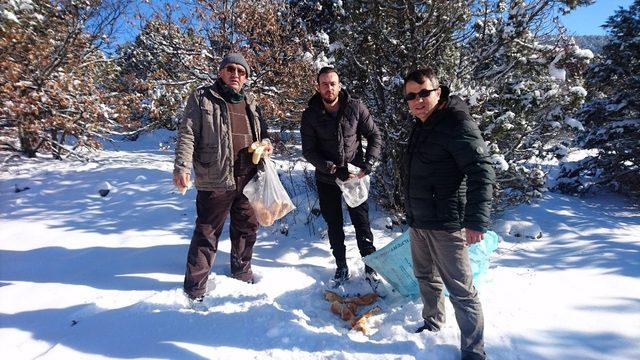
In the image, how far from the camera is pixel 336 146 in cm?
322

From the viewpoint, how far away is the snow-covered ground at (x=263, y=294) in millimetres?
2340

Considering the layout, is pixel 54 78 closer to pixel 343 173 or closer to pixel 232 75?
pixel 232 75

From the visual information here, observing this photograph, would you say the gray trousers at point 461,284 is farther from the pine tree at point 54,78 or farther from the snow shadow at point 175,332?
the pine tree at point 54,78

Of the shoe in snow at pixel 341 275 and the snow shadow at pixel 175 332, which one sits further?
the shoe in snow at pixel 341 275

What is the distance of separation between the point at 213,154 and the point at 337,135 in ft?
3.62

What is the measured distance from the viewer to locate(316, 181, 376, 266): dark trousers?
3373mm

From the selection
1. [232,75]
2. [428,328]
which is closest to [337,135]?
[232,75]

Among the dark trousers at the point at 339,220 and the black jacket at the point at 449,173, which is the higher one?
the black jacket at the point at 449,173

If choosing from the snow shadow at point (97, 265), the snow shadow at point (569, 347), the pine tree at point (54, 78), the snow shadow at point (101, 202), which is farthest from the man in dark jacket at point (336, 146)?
the pine tree at point (54, 78)

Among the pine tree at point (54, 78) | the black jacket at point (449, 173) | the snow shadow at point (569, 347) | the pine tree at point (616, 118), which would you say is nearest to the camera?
the black jacket at point (449, 173)

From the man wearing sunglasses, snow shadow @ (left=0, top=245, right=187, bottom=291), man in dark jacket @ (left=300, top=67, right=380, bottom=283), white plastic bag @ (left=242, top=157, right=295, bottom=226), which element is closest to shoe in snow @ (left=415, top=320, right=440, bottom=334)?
man in dark jacket @ (left=300, top=67, right=380, bottom=283)

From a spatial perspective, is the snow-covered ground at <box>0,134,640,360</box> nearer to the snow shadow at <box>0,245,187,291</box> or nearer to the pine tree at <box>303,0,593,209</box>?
the snow shadow at <box>0,245,187,291</box>

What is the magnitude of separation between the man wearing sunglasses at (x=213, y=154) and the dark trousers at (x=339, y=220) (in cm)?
77

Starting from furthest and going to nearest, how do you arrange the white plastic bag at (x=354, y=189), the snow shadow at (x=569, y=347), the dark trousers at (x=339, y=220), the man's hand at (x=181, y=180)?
1. the dark trousers at (x=339, y=220)
2. the white plastic bag at (x=354, y=189)
3. the man's hand at (x=181, y=180)
4. the snow shadow at (x=569, y=347)
